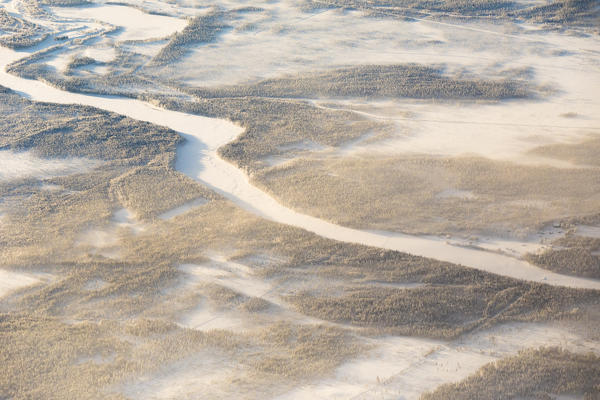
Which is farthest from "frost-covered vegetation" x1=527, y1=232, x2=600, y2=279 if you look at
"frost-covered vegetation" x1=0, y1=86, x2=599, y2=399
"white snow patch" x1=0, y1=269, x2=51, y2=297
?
"white snow patch" x1=0, y1=269, x2=51, y2=297

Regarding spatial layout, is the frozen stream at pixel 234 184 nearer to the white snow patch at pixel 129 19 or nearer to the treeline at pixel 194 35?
the treeline at pixel 194 35

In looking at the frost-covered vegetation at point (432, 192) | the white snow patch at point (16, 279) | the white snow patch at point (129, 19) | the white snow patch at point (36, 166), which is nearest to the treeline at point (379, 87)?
the frost-covered vegetation at point (432, 192)

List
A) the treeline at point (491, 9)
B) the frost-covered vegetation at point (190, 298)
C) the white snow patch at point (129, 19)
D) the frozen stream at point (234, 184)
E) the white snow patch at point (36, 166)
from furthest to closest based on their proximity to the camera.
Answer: the white snow patch at point (129, 19)
the treeline at point (491, 9)
the white snow patch at point (36, 166)
the frozen stream at point (234, 184)
the frost-covered vegetation at point (190, 298)

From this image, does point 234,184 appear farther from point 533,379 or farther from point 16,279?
point 533,379

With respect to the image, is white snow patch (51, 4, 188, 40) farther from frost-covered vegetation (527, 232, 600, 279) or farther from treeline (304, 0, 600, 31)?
frost-covered vegetation (527, 232, 600, 279)

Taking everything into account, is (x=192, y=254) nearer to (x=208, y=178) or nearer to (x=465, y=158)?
(x=208, y=178)

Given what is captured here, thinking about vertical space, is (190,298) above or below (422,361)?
above

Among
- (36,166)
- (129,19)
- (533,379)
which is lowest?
(533,379)

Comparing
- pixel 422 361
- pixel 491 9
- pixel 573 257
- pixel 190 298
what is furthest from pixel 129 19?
pixel 422 361
